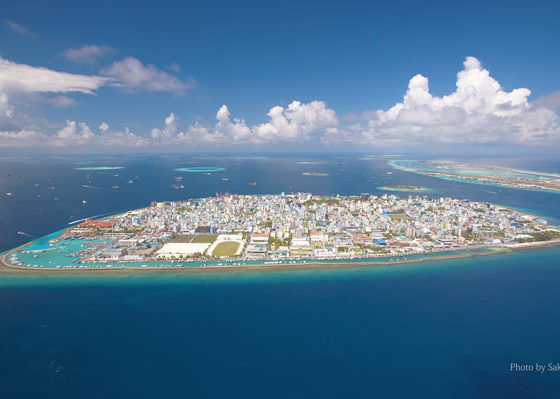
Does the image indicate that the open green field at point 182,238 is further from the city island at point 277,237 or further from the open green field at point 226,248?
the open green field at point 226,248

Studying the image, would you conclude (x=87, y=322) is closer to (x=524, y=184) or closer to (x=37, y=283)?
(x=37, y=283)

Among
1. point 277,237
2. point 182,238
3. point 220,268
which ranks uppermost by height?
point 182,238

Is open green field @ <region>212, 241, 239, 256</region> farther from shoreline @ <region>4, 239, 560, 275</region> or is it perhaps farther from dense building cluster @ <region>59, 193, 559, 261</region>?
shoreline @ <region>4, 239, 560, 275</region>

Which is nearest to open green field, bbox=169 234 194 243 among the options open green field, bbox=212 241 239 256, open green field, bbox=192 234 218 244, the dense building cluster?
the dense building cluster

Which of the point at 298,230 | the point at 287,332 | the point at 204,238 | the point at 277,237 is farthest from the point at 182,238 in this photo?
the point at 287,332

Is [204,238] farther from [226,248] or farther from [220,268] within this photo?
[220,268]
